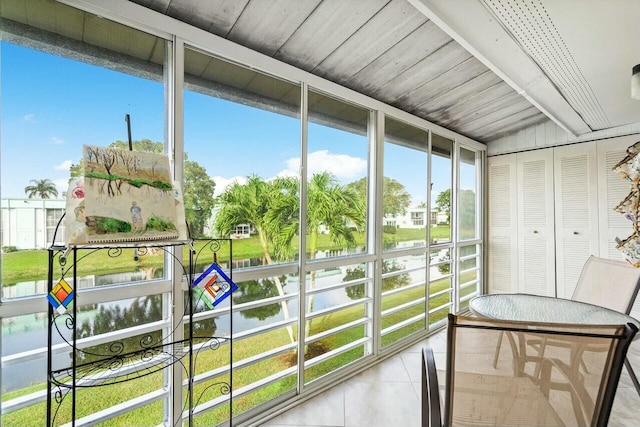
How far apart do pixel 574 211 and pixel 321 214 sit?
3.00 metres

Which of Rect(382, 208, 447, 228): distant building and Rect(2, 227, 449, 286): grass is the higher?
Rect(382, 208, 447, 228): distant building

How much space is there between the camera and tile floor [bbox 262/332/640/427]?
1.77 meters

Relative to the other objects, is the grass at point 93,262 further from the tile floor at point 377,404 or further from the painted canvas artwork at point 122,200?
the tile floor at point 377,404

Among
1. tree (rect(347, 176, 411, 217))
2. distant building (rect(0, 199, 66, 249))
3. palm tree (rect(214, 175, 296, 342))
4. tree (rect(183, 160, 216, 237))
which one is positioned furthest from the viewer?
tree (rect(347, 176, 411, 217))

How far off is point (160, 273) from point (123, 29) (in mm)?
1190

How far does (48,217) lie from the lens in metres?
1.23

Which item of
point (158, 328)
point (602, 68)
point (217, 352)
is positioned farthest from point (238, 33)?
point (602, 68)

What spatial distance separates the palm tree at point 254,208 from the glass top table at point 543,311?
4.33 feet

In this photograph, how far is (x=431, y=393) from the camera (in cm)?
114

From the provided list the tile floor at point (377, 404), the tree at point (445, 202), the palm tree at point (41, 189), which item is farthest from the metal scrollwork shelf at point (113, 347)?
the tree at point (445, 202)

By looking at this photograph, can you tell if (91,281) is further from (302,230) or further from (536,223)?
(536,223)

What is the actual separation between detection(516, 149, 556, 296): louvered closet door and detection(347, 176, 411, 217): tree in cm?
181

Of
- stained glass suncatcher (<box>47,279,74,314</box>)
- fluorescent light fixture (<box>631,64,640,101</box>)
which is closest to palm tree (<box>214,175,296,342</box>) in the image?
stained glass suncatcher (<box>47,279,74,314</box>)

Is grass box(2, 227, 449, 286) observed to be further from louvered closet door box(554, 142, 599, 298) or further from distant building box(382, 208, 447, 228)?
louvered closet door box(554, 142, 599, 298)
